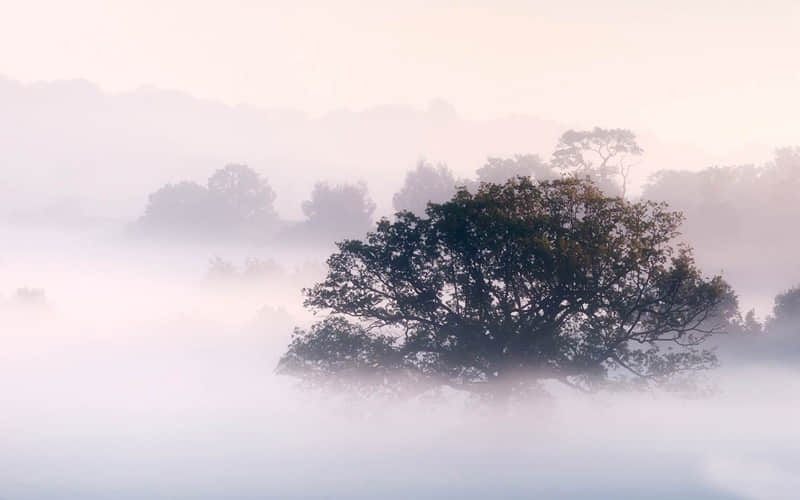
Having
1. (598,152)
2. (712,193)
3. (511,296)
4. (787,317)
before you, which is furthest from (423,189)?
(511,296)

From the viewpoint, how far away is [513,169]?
14625 centimetres

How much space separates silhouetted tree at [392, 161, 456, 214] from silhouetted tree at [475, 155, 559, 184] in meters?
8.82

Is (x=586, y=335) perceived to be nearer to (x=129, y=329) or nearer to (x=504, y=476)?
(x=504, y=476)

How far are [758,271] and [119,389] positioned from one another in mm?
76514

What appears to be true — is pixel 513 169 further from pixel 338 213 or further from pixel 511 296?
pixel 511 296

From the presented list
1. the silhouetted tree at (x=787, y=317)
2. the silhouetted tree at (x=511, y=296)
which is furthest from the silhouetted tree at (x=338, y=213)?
the silhouetted tree at (x=511, y=296)

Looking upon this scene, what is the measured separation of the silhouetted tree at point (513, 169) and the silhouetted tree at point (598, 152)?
2439mm

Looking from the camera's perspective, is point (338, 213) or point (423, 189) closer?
point (423, 189)

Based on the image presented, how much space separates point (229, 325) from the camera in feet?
363

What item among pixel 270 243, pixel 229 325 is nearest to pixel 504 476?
pixel 229 325

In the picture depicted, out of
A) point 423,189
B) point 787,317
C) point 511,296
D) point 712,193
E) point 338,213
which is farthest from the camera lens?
point 338,213

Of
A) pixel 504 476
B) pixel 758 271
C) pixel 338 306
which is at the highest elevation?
pixel 758 271

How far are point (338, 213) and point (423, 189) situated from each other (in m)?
26.9

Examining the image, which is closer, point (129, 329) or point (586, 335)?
point (586, 335)
